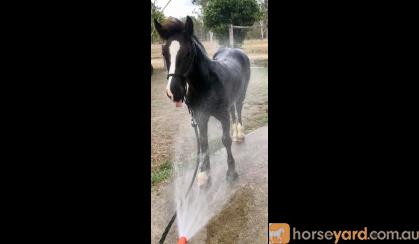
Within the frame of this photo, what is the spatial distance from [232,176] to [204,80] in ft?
2.37

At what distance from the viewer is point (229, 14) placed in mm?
2109

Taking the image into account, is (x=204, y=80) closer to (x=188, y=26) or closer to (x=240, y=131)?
(x=188, y=26)

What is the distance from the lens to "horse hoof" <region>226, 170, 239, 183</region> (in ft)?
7.80

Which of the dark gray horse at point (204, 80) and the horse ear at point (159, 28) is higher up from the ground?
the horse ear at point (159, 28)

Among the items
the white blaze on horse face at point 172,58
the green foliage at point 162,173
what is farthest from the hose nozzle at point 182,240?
the white blaze on horse face at point 172,58

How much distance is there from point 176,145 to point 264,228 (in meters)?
0.81

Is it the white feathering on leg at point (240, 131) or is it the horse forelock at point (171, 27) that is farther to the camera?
the white feathering on leg at point (240, 131)

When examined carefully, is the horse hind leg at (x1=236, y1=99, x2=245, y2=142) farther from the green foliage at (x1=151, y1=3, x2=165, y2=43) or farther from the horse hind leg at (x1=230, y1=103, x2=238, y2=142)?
the green foliage at (x1=151, y1=3, x2=165, y2=43)

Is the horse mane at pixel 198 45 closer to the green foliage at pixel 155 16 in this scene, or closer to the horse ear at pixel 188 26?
the horse ear at pixel 188 26

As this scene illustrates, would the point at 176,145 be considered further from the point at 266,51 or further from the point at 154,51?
the point at 266,51

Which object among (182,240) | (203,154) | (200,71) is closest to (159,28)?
(200,71)

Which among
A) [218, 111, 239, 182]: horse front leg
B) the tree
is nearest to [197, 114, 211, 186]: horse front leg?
[218, 111, 239, 182]: horse front leg

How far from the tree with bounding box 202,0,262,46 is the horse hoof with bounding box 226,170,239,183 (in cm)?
94

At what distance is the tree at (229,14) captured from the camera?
2.06m
